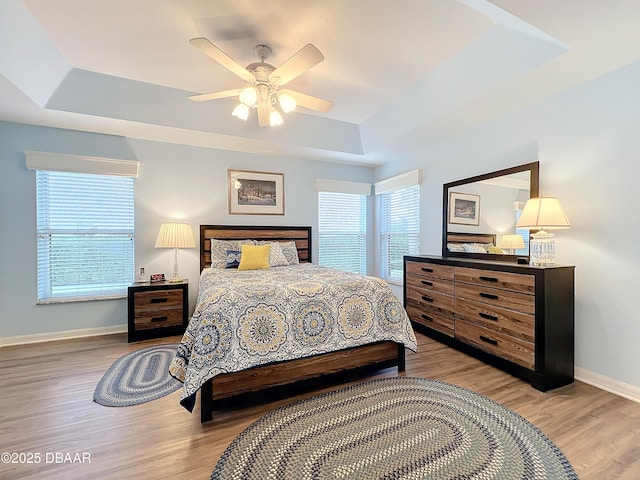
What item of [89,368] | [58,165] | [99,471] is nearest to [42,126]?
[58,165]

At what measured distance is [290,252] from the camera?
4273 millimetres

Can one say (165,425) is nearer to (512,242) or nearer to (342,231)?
(512,242)

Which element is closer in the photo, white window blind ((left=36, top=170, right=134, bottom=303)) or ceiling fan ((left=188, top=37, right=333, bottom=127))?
ceiling fan ((left=188, top=37, right=333, bottom=127))

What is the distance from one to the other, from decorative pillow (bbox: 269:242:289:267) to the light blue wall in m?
0.66

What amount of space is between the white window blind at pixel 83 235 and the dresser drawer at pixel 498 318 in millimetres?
3965

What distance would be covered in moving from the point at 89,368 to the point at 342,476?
2529 millimetres

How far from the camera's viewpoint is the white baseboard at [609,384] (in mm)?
2160

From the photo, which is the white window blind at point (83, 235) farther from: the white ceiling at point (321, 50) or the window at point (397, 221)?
the window at point (397, 221)

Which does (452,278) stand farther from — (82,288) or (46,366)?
(82,288)

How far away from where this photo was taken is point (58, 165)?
334 centimetres

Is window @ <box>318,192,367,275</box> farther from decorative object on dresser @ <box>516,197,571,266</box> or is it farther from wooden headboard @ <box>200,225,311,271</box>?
decorative object on dresser @ <box>516,197,571,266</box>

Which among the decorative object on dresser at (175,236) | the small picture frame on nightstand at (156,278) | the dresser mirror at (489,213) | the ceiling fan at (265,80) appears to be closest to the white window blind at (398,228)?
the dresser mirror at (489,213)

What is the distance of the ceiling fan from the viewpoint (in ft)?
6.58

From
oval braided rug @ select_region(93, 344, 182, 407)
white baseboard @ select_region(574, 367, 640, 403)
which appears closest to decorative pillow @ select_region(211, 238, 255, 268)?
oval braided rug @ select_region(93, 344, 182, 407)
